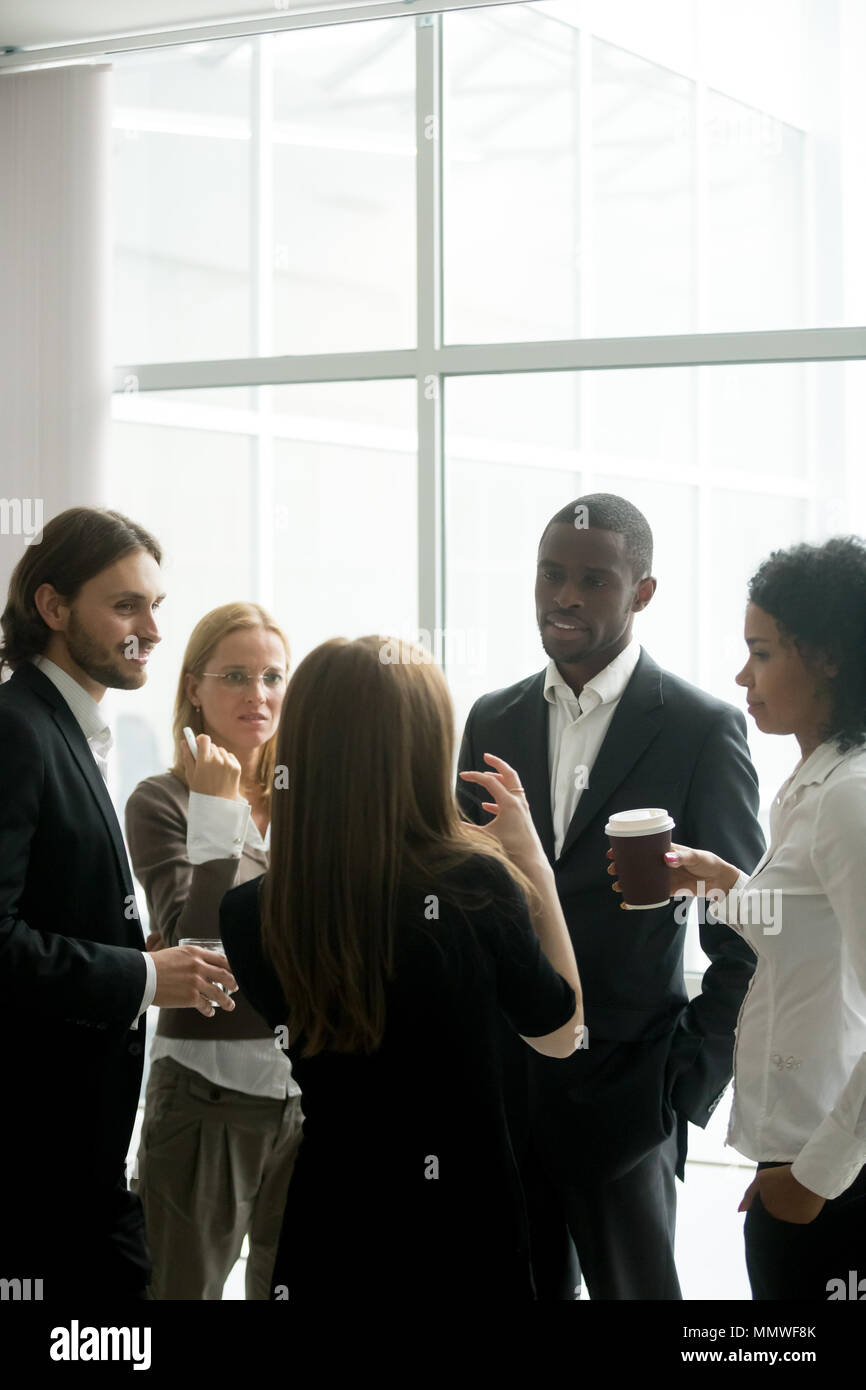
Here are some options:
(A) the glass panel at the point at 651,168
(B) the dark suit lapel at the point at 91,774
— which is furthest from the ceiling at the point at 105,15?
(B) the dark suit lapel at the point at 91,774

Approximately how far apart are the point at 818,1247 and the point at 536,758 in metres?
0.97

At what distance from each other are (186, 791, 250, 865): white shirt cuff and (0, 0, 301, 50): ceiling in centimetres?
228

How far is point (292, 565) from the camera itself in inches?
140

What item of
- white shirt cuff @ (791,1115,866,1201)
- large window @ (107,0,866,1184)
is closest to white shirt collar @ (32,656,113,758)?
white shirt cuff @ (791,1115,866,1201)

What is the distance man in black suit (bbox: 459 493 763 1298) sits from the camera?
6.88ft

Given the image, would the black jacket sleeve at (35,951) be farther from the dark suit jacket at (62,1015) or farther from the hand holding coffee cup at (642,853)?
the hand holding coffee cup at (642,853)

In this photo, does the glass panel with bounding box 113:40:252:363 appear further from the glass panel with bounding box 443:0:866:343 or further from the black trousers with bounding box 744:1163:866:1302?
the black trousers with bounding box 744:1163:866:1302

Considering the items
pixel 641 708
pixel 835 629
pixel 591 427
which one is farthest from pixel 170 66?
pixel 835 629

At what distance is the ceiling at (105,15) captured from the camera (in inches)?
128

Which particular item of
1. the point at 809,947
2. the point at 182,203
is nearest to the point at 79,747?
the point at 809,947

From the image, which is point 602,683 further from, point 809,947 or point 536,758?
point 809,947

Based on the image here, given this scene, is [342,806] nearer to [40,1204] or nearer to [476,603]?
[40,1204]

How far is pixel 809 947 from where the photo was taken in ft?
5.79

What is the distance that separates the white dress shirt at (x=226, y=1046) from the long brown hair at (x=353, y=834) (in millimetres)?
631
